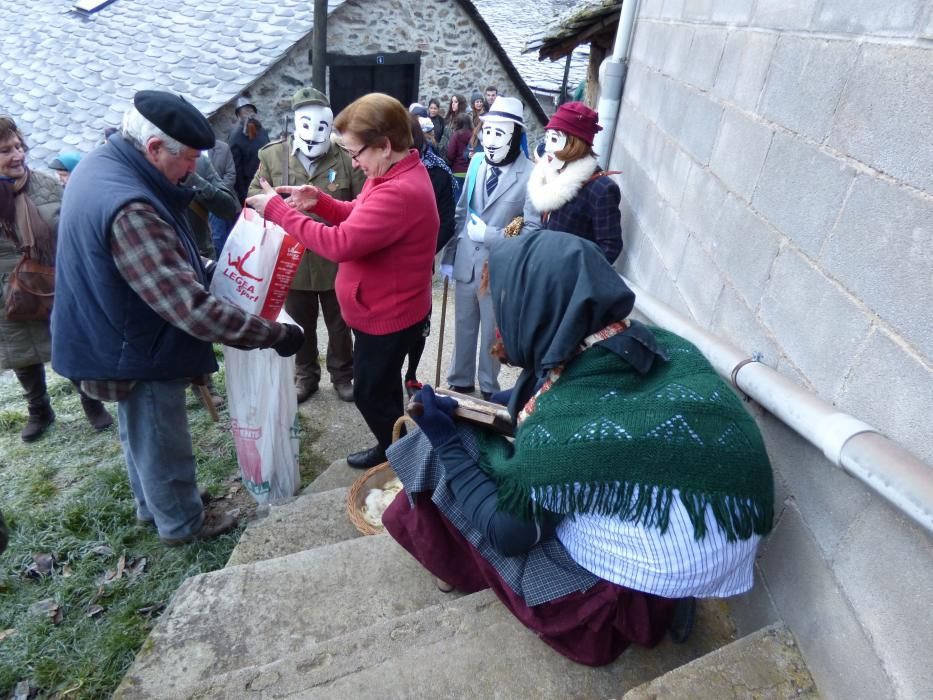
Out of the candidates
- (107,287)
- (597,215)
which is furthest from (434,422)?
(597,215)

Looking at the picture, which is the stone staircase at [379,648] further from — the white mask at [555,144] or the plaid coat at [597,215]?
the white mask at [555,144]

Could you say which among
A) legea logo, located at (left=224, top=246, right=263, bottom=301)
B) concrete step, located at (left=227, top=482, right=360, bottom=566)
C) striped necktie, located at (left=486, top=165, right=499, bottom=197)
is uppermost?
striped necktie, located at (left=486, top=165, right=499, bottom=197)

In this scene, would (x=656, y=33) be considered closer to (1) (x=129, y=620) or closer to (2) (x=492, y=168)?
(2) (x=492, y=168)

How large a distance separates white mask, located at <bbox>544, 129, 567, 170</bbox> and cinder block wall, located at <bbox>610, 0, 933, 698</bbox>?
120 centimetres

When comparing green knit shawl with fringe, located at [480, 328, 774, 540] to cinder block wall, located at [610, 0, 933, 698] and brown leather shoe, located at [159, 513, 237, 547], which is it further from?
brown leather shoe, located at [159, 513, 237, 547]

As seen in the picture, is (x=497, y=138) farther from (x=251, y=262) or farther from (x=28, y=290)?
(x=28, y=290)

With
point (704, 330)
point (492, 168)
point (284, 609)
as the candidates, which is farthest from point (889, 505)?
point (492, 168)

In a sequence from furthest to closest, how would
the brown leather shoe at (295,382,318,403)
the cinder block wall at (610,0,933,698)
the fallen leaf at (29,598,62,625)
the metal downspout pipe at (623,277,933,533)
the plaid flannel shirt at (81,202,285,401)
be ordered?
the brown leather shoe at (295,382,318,403) < the fallen leaf at (29,598,62,625) < the plaid flannel shirt at (81,202,285,401) < the cinder block wall at (610,0,933,698) < the metal downspout pipe at (623,277,933,533)

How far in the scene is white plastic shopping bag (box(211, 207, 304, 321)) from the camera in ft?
8.39

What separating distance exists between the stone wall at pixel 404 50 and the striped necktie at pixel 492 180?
6190 mm

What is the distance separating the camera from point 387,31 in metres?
9.69

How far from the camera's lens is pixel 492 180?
3908 millimetres

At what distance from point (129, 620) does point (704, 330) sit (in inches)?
98.6

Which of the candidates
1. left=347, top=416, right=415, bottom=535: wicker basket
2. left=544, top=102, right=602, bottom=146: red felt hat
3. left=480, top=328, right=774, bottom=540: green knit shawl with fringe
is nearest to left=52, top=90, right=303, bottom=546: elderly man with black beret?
left=347, top=416, right=415, bottom=535: wicker basket
